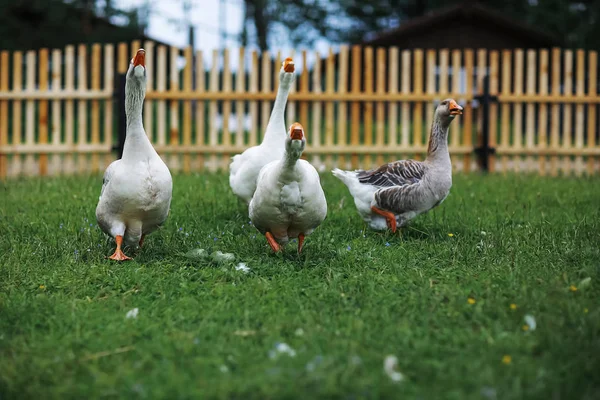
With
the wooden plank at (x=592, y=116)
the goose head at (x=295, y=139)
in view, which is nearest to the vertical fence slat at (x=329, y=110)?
the wooden plank at (x=592, y=116)

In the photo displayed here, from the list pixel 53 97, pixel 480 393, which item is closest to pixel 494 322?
pixel 480 393

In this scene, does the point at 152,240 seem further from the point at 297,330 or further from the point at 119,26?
the point at 119,26

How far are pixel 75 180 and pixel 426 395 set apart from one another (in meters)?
7.62

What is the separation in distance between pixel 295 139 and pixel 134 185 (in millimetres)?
1273

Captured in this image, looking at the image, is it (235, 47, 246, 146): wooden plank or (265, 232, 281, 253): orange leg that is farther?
(235, 47, 246, 146): wooden plank

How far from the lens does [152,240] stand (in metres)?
5.84

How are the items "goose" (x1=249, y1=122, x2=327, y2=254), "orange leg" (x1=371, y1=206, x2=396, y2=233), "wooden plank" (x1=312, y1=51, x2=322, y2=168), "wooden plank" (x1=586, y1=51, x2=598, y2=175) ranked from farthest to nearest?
1. "wooden plank" (x1=586, y1=51, x2=598, y2=175)
2. "wooden plank" (x1=312, y1=51, x2=322, y2=168)
3. "orange leg" (x1=371, y1=206, x2=396, y2=233)
4. "goose" (x1=249, y1=122, x2=327, y2=254)

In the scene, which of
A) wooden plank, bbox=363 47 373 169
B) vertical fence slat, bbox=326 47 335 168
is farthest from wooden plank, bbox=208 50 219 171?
wooden plank, bbox=363 47 373 169

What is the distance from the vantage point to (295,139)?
4.44 metres

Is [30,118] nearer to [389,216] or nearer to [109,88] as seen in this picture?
[109,88]

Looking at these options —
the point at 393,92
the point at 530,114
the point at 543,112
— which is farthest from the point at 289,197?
the point at 543,112

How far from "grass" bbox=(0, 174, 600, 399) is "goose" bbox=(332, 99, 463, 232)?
26 cm

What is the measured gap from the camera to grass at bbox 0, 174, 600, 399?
2967 mm

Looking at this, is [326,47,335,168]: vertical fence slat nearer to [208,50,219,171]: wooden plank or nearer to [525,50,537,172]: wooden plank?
[208,50,219,171]: wooden plank
